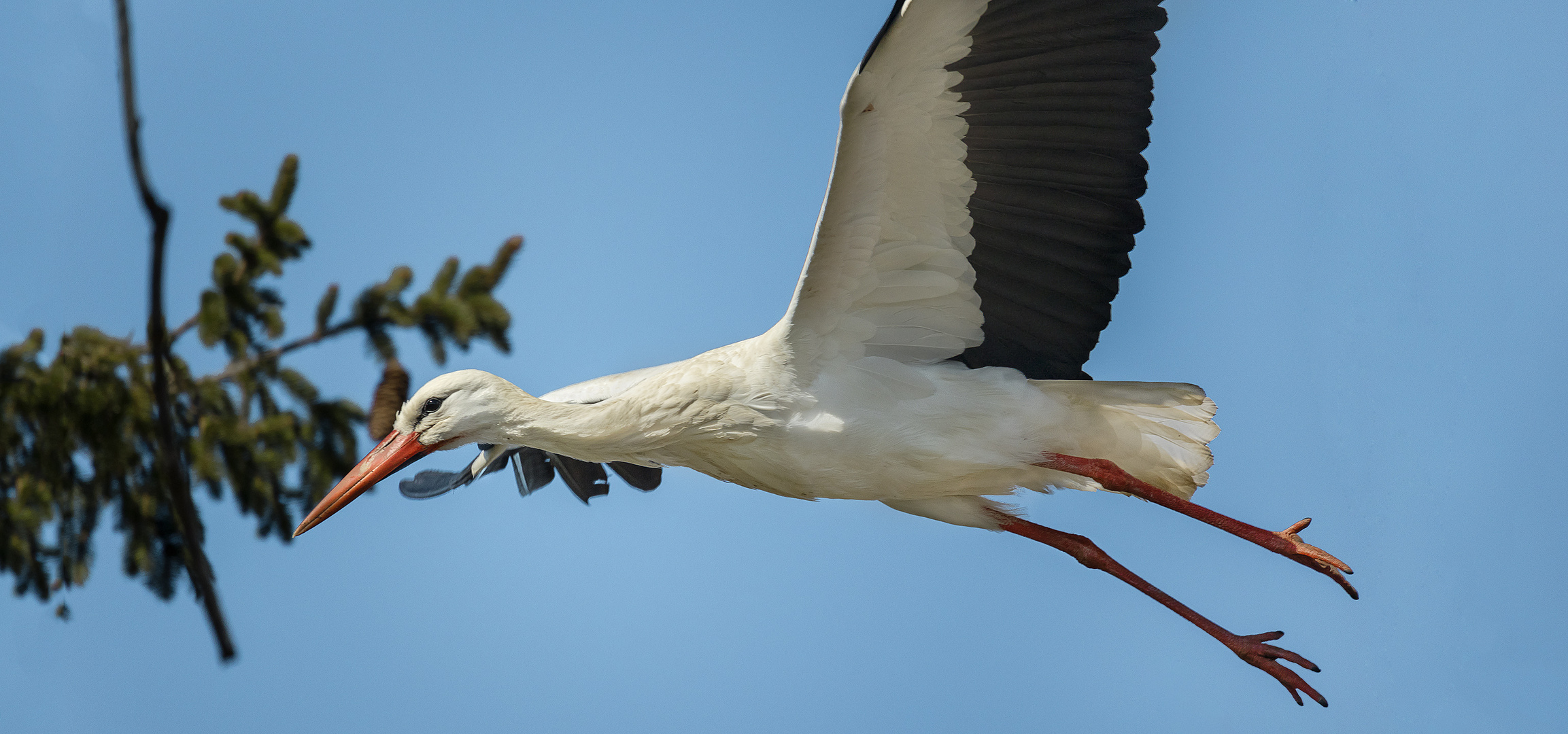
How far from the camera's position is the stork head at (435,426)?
405 cm

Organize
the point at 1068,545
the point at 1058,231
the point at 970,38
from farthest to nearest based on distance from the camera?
the point at 1068,545, the point at 1058,231, the point at 970,38

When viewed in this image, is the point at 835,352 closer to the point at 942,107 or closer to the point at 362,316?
the point at 942,107

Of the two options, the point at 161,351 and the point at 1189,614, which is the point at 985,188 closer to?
the point at 1189,614

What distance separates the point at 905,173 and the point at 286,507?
2.67 metres

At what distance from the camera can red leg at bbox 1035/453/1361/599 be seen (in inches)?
149

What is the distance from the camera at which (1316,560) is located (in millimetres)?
3744

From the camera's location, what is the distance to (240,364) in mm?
4273

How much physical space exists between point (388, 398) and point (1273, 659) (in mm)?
3174

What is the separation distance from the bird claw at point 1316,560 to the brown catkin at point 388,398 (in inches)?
119

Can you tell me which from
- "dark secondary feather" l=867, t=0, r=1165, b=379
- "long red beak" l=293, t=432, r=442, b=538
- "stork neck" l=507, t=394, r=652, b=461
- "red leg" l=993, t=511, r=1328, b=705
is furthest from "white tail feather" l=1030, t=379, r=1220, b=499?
"long red beak" l=293, t=432, r=442, b=538

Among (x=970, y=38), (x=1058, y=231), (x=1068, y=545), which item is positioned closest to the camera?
(x=970, y=38)

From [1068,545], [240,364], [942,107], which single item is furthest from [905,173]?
[240,364]

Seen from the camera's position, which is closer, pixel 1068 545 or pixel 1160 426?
pixel 1160 426

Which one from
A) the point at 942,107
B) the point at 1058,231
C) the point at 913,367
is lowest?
the point at 913,367
